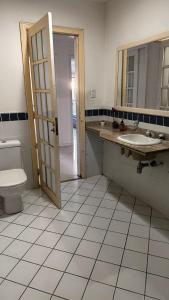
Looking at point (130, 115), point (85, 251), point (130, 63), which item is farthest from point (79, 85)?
point (85, 251)

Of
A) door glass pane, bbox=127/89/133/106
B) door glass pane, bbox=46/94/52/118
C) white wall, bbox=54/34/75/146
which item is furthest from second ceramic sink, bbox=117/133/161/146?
white wall, bbox=54/34/75/146

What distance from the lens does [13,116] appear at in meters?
2.70

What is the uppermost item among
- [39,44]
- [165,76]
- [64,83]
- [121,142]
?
[39,44]

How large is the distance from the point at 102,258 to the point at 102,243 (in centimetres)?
18

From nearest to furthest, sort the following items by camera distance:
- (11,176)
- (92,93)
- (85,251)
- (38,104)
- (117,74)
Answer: (85,251), (11,176), (38,104), (117,74), (92,93)

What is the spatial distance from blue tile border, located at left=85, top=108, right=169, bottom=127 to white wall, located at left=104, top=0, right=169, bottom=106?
0.13m

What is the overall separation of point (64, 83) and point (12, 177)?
302 cm

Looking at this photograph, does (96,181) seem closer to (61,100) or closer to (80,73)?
(80,73)

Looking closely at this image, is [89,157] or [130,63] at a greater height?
[130,63]

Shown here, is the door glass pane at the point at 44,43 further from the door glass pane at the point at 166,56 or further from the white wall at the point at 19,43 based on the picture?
the door glass pane at the point at 166,56

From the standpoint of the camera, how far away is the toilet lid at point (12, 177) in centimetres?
227

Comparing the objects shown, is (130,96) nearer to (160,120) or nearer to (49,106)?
(160,120)

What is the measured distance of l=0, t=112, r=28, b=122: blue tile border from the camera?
2.65 m

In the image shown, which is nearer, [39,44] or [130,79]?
[39,44]
